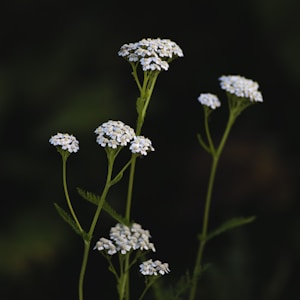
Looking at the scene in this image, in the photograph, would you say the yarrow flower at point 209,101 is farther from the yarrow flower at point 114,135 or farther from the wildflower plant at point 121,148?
the yarrow flower at point 114,135

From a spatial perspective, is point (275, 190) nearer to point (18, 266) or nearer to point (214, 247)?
point (214, 247)

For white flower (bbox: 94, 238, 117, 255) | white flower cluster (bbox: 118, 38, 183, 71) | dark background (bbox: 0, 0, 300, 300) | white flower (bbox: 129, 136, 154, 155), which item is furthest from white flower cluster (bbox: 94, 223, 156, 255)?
dark background (bbox: 0, 0, 300, 300)

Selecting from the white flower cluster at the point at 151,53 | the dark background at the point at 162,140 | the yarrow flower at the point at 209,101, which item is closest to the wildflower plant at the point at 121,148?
the white flower cluster at the point at 151,53

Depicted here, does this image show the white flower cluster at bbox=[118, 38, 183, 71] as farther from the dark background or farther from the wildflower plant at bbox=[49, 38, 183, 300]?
the dark background

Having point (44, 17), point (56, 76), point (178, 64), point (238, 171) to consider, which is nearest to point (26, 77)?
point (56, 76)

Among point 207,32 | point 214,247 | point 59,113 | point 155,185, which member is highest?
point 207,32

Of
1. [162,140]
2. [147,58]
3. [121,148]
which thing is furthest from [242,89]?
[162,140]
